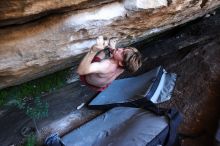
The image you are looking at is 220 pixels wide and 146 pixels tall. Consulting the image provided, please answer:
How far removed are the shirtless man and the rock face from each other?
46cm

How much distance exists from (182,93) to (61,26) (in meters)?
1.98

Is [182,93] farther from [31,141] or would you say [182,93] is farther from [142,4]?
[31,141]

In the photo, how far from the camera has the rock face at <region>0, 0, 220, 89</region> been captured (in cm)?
257

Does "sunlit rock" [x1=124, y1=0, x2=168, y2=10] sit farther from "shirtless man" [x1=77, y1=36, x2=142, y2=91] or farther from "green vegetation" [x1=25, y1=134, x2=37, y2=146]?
"green vegetation" [x1=25, y1=134, x2=37, y2=146]

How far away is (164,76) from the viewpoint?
14.6 ft

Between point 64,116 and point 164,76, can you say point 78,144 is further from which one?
point 164,76

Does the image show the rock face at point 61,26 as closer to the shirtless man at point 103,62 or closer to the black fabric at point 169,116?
the shirtless man at point 103,62

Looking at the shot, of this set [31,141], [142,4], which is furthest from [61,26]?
[31,141]

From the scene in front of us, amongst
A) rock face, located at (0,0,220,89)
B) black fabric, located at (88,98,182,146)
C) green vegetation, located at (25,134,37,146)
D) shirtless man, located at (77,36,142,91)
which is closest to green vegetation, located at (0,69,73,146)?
green vegetation, located at (25,134,37,146)

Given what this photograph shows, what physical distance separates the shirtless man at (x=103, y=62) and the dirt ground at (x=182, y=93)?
1455 millimetres

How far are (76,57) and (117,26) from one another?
580 mm

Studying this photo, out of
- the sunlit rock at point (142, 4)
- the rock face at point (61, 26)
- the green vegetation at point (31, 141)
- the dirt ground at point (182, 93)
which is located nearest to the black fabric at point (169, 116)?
the dirt ground at point (182, 93)

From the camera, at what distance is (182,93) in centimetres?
429

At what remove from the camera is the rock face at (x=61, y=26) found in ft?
8.45
